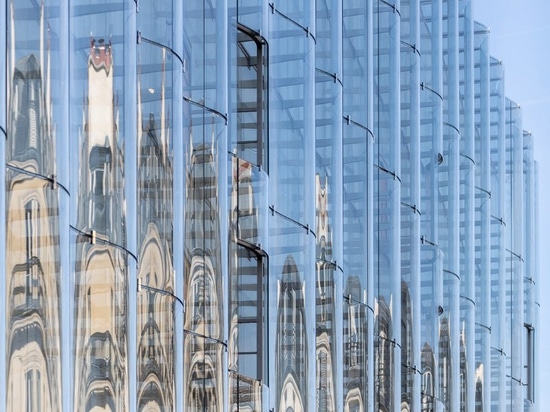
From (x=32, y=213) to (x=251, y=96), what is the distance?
10179 mm

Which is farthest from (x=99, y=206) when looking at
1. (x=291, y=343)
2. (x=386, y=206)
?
(x=386, y=206)

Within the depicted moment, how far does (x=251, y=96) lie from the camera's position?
1053 inches

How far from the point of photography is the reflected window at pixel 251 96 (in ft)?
86.3

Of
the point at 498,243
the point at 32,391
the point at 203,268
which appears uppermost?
the point at 498,243

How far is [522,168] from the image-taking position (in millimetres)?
48750

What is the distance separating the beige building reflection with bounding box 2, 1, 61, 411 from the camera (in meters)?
16.4

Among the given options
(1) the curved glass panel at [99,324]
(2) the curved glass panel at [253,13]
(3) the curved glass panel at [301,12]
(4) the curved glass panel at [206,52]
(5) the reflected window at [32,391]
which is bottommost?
(5) the reflected window at [32,391]

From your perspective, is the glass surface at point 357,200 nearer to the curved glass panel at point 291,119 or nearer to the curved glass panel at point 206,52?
the curved glass panel at point 291,119

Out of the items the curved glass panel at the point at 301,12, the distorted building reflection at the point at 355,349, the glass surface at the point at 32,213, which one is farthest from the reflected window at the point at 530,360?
the glass surface at the point at 32,213

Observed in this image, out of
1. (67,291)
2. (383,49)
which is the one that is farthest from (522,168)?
(67,291)

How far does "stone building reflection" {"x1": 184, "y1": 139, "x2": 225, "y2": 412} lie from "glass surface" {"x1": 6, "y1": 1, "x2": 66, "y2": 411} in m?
5.63

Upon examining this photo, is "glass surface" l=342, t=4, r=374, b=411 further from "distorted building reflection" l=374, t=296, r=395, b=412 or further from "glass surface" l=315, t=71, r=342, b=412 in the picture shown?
"distorted building reflection" l=374, t=296, r=395, b=412

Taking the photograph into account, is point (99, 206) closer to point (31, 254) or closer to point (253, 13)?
point (31, 254)

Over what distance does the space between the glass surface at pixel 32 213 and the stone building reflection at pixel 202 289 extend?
563 cm
